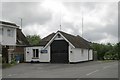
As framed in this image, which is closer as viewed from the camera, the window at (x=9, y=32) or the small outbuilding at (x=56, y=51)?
the small outbuilding at (x=56, y=51)

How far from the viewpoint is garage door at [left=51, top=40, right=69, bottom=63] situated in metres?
43.1

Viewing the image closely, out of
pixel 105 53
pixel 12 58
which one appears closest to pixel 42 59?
pixel 12 58

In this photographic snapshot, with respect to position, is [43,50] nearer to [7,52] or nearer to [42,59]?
[42,59]

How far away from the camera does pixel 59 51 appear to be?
4341 cm

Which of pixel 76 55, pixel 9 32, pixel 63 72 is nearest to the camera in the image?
pixel 63 72

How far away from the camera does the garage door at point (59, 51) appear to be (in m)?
Answer: 43.1

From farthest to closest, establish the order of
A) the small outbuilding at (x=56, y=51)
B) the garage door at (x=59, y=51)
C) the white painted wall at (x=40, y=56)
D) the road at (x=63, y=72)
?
1. the white painted wall at (x=40, y=56)
2. the garage door at (x=59, y=51)
3. the small outbuilding at (x=56, y=51)
4. the road at (x=63, y=72)

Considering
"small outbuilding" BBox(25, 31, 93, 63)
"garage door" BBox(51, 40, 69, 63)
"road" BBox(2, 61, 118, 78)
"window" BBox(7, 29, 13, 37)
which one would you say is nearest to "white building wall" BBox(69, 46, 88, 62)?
"small outbuilding" BBox(25, 31, 93, 63)

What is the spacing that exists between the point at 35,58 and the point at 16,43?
4664mm

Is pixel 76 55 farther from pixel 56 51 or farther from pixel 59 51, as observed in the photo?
pixel 56 51

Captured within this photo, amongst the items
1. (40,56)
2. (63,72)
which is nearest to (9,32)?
(40,56)

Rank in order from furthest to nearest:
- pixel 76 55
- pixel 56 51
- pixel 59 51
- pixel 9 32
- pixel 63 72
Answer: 1. pixel 9 32
2. pixel 76 55
3. pixel 56 51
4. pixel 59 51
5. pixel 63 72

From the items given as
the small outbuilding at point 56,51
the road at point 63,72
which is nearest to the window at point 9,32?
the small outbuilding at point 56,51

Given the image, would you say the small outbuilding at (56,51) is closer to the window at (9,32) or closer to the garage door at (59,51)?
the garage door at (59,51)
